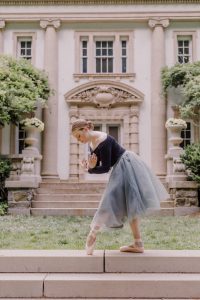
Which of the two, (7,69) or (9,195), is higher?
(7,69)

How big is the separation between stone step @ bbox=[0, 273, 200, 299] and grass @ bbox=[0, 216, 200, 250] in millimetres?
1769

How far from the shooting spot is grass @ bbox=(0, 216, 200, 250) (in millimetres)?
6691

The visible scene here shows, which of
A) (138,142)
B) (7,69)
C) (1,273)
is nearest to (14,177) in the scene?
(7,69)

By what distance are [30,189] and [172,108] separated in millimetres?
7496

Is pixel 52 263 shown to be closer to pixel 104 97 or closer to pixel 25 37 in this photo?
pixel 104 97

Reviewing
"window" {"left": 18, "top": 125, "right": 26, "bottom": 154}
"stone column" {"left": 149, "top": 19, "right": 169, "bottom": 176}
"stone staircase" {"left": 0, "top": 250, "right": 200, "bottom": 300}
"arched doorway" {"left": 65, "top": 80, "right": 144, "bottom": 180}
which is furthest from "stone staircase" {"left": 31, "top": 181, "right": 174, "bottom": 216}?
"stone staircase" {"left": 0, "top": 250, "right": 200, "bottom": 300}

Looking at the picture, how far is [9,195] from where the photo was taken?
1334 centimetres

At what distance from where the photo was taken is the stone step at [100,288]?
4.58m

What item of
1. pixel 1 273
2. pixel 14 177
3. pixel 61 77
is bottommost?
pixel 1 273

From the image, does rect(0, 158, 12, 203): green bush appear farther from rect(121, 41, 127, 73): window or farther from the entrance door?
rect(121, 41, 127, 73): window

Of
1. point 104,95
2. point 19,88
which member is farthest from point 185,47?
point 19,88

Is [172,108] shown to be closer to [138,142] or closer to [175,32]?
[138,142]

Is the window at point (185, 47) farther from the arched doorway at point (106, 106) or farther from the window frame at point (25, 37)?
the window frame at point (25, 37)

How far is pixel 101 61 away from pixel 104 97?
1.95 m
